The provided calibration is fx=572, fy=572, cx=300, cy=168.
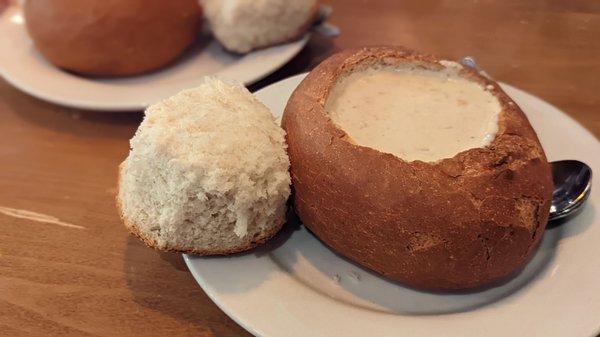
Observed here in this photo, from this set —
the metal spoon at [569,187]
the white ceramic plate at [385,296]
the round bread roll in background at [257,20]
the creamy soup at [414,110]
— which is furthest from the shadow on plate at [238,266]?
the round bread roll in background at [257,20]

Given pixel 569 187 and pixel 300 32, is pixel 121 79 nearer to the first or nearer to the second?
pixel 300 32

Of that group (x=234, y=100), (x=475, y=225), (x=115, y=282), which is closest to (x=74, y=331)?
(x=115, y=282)

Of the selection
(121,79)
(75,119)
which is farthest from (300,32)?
(75,119)

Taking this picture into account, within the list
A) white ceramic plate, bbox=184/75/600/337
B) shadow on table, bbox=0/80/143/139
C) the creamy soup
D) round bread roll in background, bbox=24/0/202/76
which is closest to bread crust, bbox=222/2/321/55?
round bread roll in background, bbox=24/0/202/76

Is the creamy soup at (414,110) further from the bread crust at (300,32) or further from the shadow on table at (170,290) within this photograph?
the bread crust at (300,32)

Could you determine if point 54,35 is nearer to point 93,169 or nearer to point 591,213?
point 93,169

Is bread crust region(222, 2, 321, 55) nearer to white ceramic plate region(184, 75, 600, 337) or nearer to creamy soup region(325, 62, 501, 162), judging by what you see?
creamy soup region(325, 62, 501, 162)

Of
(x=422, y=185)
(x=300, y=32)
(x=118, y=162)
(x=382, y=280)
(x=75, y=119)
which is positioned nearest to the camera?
(x=422, y=185)
